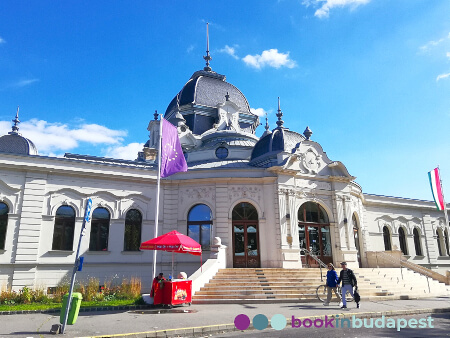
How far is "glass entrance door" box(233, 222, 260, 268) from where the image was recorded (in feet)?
66.1

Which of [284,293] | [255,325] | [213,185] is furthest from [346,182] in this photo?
[255,325]

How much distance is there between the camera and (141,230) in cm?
2073

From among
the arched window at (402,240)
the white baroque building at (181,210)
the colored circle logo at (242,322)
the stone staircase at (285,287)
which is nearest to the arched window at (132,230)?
the white baroque building at (181,210)

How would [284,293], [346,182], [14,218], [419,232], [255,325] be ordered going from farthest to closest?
[419,232], [346,182], [14,218], [284,293], [255,325]

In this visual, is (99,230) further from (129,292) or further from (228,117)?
(228,117)

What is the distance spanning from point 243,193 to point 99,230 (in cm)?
886

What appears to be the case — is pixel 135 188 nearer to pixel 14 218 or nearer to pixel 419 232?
pixel 14 218

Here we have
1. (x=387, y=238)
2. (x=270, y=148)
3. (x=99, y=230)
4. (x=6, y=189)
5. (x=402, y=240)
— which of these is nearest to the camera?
(x=6, y=189)

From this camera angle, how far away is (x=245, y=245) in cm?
2041

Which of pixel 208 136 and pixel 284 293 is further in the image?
pixel 208 136

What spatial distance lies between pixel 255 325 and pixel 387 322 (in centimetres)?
416

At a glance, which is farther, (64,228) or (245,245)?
(245,245)

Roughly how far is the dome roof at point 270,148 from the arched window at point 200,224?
511 centimetres

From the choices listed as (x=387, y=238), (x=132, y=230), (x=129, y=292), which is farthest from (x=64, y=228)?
(x=387, y=238)
